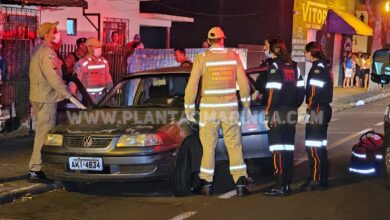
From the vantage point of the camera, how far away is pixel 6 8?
Result: 1230 centimetres

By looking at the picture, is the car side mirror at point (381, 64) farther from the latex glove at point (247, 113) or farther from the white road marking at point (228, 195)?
the white road marking at point (228, 195)

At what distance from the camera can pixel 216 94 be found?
7.43 metres

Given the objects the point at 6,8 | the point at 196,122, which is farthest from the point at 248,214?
the point at 6,8

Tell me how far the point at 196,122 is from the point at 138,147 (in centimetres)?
84

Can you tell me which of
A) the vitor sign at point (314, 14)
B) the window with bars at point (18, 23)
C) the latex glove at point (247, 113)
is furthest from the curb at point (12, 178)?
the vitor sign at point (314, 14)

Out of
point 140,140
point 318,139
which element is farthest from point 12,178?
point 318,139

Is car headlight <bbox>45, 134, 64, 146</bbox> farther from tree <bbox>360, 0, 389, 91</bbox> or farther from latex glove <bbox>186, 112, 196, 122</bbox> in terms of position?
tree <bbox>360, 0, 389, 91</bbox>

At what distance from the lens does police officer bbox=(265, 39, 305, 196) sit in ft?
25.1

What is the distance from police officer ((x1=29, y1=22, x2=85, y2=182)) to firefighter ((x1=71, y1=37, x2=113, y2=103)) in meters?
1.62

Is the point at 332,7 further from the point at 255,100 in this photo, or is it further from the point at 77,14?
the point at 255,100

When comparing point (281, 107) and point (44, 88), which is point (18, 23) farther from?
point (281, 107)

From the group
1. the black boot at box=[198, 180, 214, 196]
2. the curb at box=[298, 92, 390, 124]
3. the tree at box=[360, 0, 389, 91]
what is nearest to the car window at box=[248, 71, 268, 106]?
the black boot at box=[198, 180, 214, 196]

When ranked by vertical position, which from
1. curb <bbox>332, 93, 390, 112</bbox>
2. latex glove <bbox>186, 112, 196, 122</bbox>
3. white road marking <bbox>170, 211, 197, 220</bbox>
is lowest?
curb <bbox>332, 93, 390, 112</bbox>

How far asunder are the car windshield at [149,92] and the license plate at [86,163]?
1.35 metres
